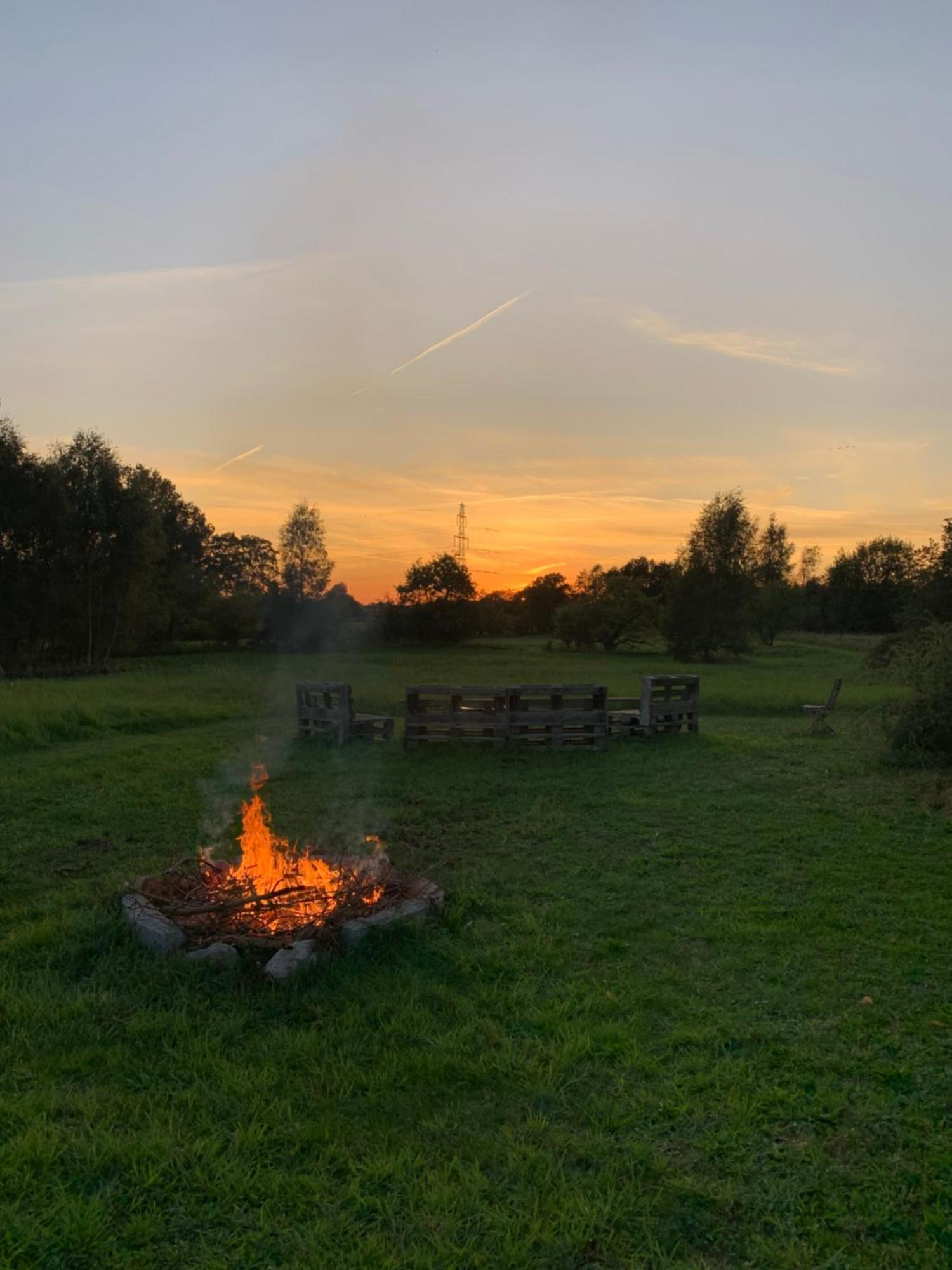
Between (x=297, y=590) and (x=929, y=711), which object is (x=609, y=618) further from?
(x=929, y=711)

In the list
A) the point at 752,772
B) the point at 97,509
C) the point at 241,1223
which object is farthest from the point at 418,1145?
the point at 97,509

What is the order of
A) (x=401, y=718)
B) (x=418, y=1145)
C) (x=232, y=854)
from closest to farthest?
1. (x=418, y=1145)
2. (x=232, y=854)
3. (x=401, y=718)

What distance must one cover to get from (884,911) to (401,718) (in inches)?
567

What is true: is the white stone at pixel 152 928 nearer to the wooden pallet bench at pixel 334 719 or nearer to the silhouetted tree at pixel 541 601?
the wooden pallet bench at pixel 334 719

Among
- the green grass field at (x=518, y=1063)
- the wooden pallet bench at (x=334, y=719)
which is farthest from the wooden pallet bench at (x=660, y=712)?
the green grass field at (x=518, y=1063)

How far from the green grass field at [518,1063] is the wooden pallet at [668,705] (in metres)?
6.43

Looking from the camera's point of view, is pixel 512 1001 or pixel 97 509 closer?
pixel 512 1001

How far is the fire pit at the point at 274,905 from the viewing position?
5.70 m

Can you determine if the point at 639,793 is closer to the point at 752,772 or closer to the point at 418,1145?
the point at 752,772

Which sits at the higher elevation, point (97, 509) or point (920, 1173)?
point (97, 509)

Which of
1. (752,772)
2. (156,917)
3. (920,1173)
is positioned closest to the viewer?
(920,1173)

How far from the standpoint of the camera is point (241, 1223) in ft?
11.0

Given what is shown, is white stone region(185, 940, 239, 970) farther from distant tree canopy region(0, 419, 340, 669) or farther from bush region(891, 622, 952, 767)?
distant tree canopy region(0, 419, 340, 669)

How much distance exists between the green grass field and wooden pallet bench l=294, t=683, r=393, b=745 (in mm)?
6122
